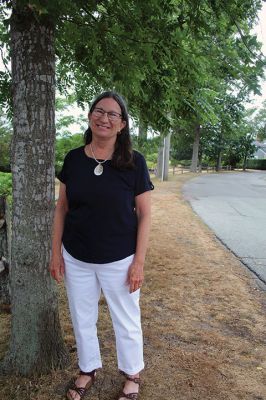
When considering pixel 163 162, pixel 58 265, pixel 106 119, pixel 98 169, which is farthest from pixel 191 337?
pixel 163 162

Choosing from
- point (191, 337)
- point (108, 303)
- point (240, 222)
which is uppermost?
point (108, 303)

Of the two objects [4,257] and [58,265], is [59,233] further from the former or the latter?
[4,257]

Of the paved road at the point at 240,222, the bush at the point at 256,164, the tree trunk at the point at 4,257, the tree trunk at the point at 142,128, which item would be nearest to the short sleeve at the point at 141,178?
the tree trunk at the point at 4,257

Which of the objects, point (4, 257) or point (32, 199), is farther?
point (4, 257)

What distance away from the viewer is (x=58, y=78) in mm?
5352

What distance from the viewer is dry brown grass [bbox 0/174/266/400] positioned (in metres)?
3.04

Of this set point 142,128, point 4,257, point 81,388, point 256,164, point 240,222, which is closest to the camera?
point 81,388

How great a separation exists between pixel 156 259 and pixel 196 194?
11283mm

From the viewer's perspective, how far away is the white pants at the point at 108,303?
267 centimetres

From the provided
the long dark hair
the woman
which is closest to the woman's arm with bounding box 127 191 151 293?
the woman

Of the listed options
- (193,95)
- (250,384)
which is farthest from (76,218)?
(193,95)

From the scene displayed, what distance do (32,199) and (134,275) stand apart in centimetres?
92

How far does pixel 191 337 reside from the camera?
395cm

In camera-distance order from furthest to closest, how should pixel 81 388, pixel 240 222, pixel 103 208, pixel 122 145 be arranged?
pixel 240 222
pixel 81 388
pixel 122 145
pixel 103 208
